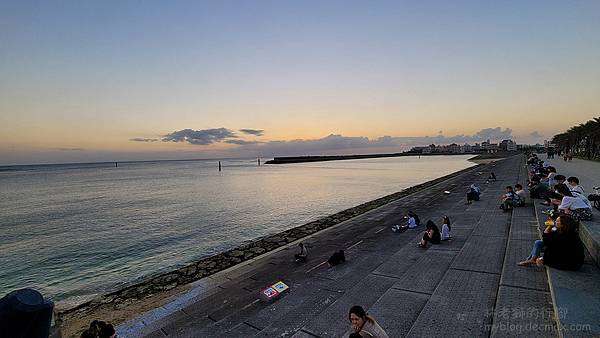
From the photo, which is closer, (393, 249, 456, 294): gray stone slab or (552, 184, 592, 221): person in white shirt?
(393, 249, 456, 294): gray stone slab

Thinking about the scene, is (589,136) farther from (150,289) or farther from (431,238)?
(150,289)

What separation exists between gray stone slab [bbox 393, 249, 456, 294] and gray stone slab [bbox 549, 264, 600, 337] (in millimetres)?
2518

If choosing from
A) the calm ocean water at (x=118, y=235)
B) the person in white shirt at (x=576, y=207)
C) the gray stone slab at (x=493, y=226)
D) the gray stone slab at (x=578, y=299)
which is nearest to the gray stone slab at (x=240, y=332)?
the gray stone slab at (x=578, y=299)

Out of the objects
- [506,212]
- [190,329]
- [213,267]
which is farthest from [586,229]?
[213,267]

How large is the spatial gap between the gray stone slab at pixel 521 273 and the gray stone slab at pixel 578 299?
1.24 ft

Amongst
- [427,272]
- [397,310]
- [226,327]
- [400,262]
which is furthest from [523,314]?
[226,327]

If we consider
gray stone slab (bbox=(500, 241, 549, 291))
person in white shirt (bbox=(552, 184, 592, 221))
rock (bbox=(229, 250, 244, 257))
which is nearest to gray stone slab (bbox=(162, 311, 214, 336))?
rock (bbox=(229, 250, 244, 257))

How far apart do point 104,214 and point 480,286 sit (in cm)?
3361

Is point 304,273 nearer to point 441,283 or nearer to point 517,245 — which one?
point 441,283

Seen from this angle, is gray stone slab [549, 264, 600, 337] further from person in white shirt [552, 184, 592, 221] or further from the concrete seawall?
the concrete seawall

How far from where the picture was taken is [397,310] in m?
6.45

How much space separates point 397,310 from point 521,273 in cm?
346

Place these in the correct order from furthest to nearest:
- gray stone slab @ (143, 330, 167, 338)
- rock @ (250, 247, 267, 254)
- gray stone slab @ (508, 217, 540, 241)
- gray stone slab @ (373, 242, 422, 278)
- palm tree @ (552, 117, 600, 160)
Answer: palm tree @ (552, 117, 600, 160) → rock @ (250, 247, 267, 254) → gray stone slab @ (508, 217, 540, 241) → gray stone slab @ (373, 242, 422, 278) → gray stone slab @ (143, 330, 167, 338)

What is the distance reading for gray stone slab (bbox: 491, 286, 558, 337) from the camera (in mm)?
4938
